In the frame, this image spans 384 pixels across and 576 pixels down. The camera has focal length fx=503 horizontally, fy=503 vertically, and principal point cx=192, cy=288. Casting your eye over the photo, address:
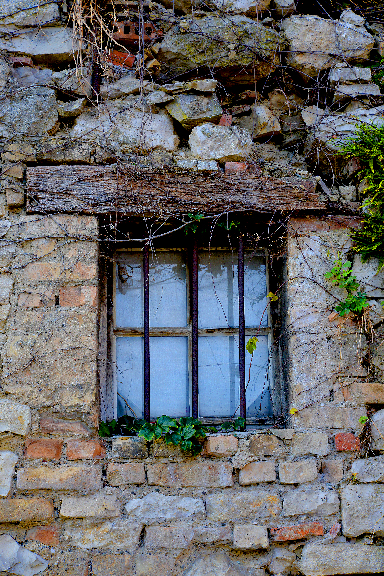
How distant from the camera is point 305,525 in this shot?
2225 millimetres

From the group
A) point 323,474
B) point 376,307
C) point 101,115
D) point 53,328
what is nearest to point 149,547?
point 323,474

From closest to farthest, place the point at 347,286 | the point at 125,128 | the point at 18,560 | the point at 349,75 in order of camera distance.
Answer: the point at 18,560 < the point at 347,286 < the point at 125,128 < the point at 349,75

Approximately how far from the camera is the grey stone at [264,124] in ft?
8.52

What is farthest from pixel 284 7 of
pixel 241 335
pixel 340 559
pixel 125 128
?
pixel 340 559

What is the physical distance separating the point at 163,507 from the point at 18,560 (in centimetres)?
63

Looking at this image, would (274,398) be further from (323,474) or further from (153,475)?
(153,475)

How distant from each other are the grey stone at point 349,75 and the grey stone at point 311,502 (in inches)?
79.9

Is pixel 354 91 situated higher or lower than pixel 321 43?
lower

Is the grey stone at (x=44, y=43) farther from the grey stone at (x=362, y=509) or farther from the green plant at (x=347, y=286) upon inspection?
the grey stone at (x=362, y=509)

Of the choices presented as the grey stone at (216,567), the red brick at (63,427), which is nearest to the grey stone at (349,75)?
the red brick at (63,427)

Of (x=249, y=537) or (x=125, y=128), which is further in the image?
(x=125, y=128)

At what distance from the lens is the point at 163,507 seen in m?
2.20

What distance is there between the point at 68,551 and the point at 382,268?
1.92 metres

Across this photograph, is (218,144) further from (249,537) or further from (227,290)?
(249,537)
